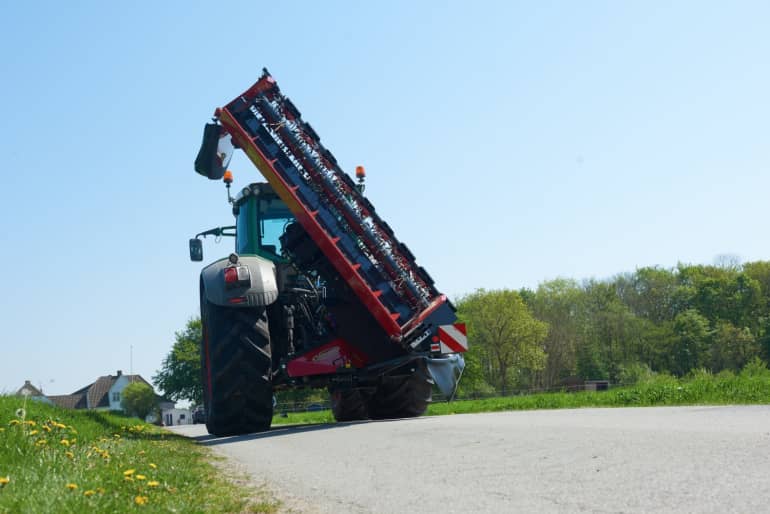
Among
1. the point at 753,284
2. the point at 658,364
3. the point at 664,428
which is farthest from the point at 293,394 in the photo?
the point at 664,428

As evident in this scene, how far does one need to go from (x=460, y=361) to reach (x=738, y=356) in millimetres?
59544

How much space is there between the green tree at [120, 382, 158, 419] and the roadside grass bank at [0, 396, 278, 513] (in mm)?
76774

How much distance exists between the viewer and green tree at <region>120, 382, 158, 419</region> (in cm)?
8031

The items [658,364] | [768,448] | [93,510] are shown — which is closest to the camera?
[93,510]

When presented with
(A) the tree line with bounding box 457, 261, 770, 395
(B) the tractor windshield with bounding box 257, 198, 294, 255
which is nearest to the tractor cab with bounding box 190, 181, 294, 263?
(B) the tractor windshield with bounding box 257, 198, 294, 255

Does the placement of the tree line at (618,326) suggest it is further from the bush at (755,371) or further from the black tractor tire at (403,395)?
the black tractor tire at (403,395)

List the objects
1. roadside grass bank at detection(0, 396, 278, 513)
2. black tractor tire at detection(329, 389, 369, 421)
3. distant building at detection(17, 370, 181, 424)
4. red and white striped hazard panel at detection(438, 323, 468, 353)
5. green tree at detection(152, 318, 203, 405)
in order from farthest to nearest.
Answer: distant building at detection(17, 370, 181, 424), green tree at detection(152, 318, 203, 405), black tractor tire at detection(329, 389, 369, 421), red and white striped hazard panel at detection(438, 323, 468, 353), roadside grass bank at detection(0, 396, 278, 513)

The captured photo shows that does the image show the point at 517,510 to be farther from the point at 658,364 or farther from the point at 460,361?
the point at 658,364

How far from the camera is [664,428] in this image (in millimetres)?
7102

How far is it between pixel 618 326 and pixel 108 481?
6964cm

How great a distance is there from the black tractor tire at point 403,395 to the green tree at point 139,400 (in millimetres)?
71555

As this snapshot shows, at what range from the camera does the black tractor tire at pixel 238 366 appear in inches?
410

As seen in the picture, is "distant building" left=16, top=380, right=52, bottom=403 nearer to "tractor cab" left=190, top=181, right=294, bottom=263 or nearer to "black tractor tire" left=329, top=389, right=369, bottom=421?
"tractor cab" left=190, top=181, right=294, bottom=263

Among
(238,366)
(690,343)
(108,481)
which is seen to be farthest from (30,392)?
(690,343)
